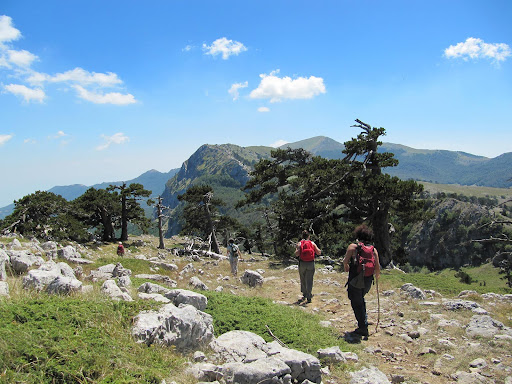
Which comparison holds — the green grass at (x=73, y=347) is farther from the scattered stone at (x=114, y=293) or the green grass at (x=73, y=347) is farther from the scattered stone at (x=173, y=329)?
the scattered stone at (x=114, y=293)

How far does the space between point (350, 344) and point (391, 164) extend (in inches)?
621

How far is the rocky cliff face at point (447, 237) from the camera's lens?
116 metres

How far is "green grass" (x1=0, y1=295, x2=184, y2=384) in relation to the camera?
3.67 m

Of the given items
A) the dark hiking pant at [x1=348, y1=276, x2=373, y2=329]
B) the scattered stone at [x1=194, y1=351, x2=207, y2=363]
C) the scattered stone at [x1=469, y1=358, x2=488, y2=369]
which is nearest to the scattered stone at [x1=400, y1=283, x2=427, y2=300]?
the dark hiking pant at [x1=348, y1=276, x2=373, y2=329]

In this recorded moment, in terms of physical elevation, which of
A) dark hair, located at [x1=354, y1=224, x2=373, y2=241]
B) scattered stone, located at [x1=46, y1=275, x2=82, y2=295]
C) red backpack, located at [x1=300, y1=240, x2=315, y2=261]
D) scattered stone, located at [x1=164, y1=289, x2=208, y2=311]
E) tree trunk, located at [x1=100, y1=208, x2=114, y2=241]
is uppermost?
dark hair, located at [x1=354, y1=224, x2=373, y2=241]

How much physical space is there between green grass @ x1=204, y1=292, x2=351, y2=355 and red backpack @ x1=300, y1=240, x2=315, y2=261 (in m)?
2.02

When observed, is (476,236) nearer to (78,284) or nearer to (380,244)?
(380,244)

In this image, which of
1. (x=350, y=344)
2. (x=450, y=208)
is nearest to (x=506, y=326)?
(x=350, y=344)

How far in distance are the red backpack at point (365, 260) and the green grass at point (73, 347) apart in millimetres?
4386

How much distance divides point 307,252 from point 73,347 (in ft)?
23.2

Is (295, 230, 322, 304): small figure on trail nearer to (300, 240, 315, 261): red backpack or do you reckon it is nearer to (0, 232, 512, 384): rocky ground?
(300, 240, 315, 261): red backpack

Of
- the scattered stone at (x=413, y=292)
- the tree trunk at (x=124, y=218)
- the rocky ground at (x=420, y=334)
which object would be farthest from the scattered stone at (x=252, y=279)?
the tree trunk at (x=124, y=218)

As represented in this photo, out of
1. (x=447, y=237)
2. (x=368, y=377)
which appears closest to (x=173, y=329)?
(x=368, y=377)

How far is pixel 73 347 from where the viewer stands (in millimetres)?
4020
